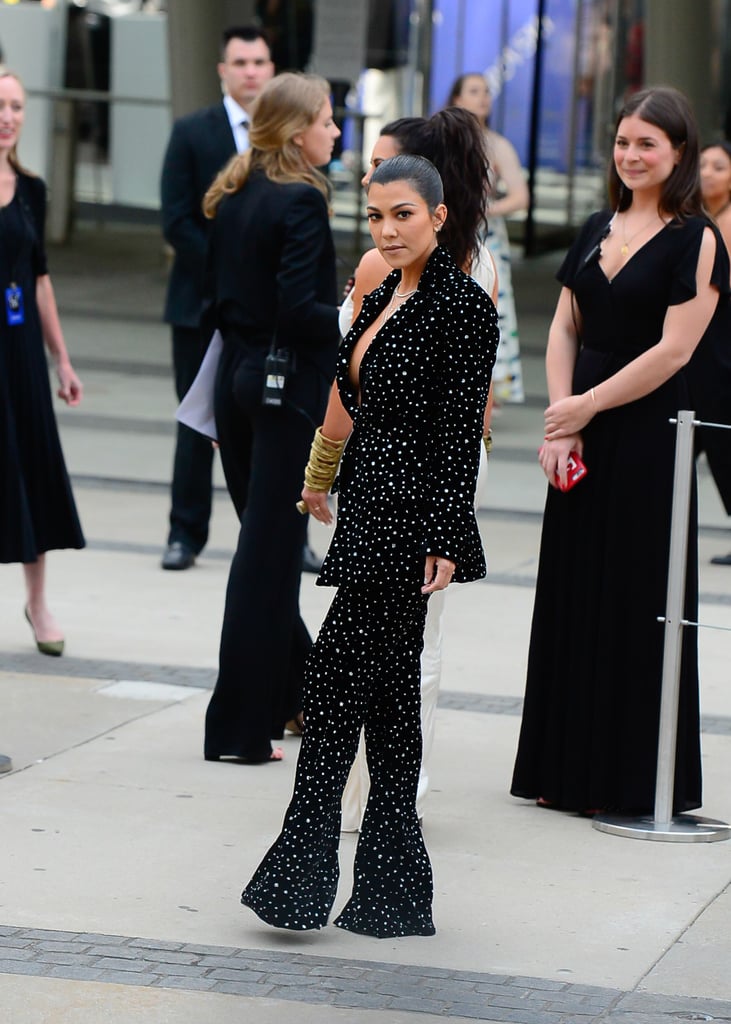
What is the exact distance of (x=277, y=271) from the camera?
5.79m

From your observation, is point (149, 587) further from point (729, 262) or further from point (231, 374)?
point (729, 262)

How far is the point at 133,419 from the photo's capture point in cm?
1242

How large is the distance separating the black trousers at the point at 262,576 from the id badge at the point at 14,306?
1.28m

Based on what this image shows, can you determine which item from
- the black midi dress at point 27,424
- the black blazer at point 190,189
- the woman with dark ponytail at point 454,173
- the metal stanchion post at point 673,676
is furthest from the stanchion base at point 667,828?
the black blazer at point 190,189

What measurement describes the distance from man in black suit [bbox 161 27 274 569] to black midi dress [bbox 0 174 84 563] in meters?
1.41

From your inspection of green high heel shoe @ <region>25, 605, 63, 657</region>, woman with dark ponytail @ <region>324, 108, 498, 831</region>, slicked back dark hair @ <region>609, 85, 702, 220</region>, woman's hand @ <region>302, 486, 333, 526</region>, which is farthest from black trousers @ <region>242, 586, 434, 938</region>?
green high heel shoe @ <region>25, 605, 63, 657</region>

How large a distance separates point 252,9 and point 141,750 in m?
16.9

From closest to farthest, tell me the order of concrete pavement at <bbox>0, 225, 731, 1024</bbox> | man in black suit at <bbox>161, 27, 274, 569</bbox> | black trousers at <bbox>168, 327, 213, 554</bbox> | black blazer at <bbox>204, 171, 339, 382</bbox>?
concrete pavement at <bbox>0, 225, 731, 1024</bbox>
black blazer at <bbox>204, 171, 339, 382</bbox>
man in black suit at <bbox>161, 27, 274, 569</bbox>
black trousers at <bbox>168, 327, 213, 554</bbox>

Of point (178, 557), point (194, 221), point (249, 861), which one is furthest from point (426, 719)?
point (194, 221)

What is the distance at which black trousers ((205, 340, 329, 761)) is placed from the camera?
5746 millimetres

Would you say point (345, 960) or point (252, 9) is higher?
point (252, 9)

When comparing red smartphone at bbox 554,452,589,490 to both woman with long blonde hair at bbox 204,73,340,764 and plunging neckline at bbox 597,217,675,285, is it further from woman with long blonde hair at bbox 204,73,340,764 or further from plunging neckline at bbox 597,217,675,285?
woman with long blonde hair at bbox 204,73,340,764

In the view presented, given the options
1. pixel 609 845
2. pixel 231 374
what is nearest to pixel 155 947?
pixel 609 845

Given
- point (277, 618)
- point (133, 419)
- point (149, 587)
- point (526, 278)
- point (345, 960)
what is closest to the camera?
point (345, 960)
